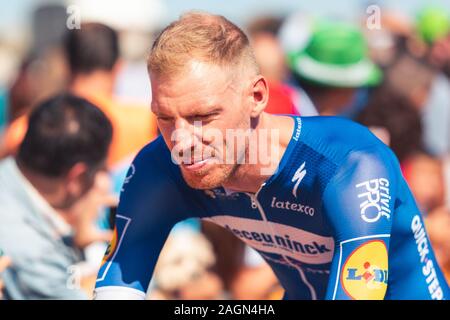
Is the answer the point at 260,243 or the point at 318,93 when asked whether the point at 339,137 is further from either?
the point at 318,93

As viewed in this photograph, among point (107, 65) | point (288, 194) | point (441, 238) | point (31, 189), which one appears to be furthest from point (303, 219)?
point (107, 65)

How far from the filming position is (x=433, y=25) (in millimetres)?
11039

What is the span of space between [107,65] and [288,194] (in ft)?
11.7

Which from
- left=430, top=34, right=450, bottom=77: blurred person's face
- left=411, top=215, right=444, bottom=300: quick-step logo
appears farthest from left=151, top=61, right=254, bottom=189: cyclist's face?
left=430, top=34, right=450, bottom=77: blurred person's face

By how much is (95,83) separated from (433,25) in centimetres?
498

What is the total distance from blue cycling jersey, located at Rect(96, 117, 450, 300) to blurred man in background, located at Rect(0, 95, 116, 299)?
936mm

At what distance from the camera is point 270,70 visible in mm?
9883


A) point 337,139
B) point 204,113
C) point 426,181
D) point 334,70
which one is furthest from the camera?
point 334,70

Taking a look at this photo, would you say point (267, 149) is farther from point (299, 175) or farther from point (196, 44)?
point (196, 44)

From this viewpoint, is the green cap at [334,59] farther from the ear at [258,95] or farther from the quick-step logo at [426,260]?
the ear at [258,95]

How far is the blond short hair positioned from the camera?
3791 millimetres

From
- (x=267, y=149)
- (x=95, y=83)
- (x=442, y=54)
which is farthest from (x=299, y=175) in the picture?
(x=442, y=54)

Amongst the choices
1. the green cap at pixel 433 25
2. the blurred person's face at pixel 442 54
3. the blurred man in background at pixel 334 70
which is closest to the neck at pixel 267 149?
the blurred man in background at pixel 334 70

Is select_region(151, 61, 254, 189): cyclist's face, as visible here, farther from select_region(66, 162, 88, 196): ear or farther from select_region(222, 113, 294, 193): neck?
select_region(66, 162, 88, 196): ear
